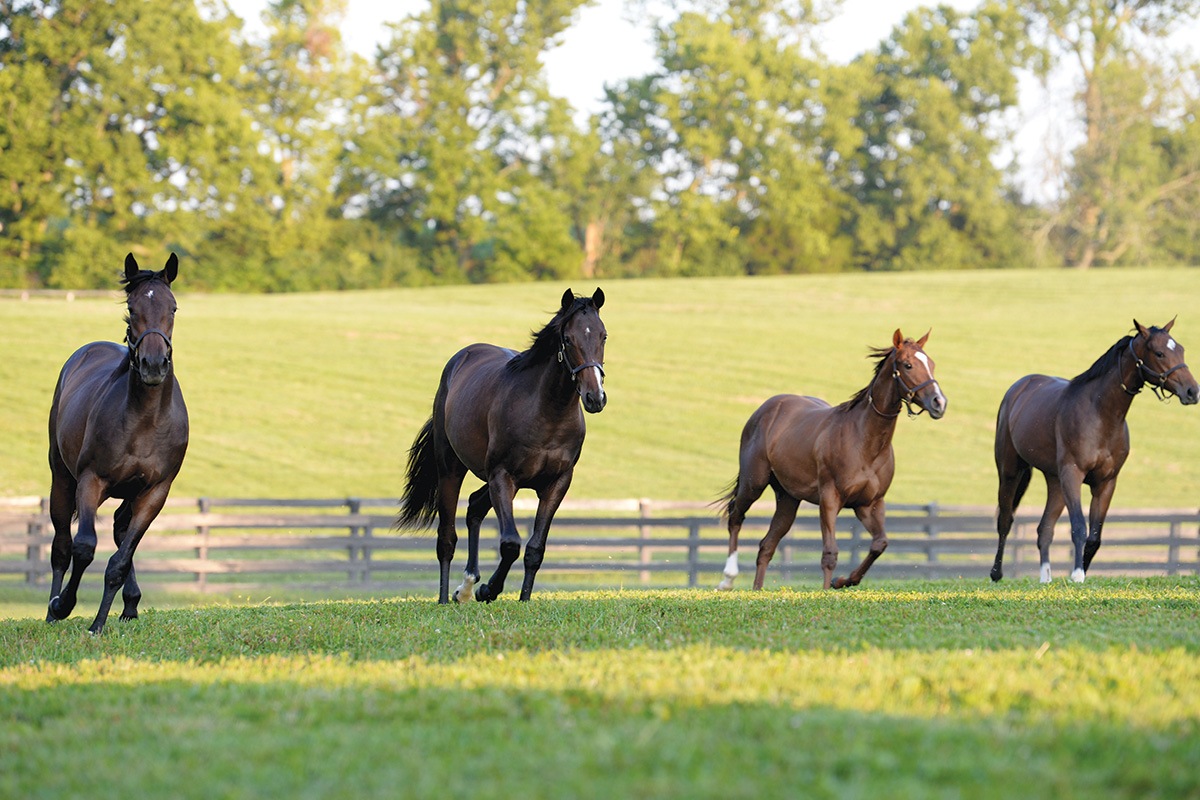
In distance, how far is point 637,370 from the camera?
31281 millimetres

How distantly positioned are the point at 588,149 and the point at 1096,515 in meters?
52.6

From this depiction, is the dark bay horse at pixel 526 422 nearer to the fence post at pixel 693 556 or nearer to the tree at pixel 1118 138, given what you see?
the fence post at pixel 693 556

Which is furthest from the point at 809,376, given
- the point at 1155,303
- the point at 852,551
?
the point at 1155,303

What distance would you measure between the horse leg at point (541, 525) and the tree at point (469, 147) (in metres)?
48.9

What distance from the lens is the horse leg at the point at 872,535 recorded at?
1053 cm

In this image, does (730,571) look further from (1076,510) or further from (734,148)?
(734,148)

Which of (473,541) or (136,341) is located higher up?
(136,341)

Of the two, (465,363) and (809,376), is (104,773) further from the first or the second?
(809,376)

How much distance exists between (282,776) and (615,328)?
3342 cm

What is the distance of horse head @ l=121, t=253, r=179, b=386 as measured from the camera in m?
7.54

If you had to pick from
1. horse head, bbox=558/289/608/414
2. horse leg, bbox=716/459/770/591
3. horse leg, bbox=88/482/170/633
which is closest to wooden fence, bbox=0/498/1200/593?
horse leg, bbox=716/459/770/591

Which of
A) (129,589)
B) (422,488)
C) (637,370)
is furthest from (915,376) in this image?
(637,370)

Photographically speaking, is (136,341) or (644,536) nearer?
(136,341)

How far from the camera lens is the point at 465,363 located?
10562 millimetres
